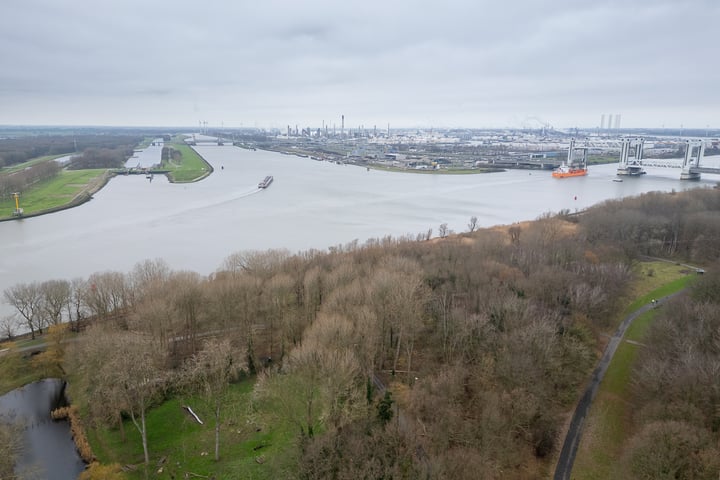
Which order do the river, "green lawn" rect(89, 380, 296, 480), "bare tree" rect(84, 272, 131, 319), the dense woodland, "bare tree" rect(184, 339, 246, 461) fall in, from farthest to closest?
"bare tree" rect(84, 272, 131, 319) → "bare tree" rect(184, 339, 246, 461) → the river → "green lawn" rect(89, 380, 296, 480) → the dense woodland

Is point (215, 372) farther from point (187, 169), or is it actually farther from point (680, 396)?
point (187, 169)

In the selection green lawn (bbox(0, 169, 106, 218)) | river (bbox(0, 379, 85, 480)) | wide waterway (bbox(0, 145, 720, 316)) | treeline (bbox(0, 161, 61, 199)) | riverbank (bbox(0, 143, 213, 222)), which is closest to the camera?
river (bbox(0, 379, 85, 480))

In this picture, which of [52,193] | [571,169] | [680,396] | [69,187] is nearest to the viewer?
[680,396]

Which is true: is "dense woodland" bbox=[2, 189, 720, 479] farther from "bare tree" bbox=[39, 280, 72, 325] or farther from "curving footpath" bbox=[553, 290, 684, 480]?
"curving footpath" bbox=[553, 290, 684, 480]

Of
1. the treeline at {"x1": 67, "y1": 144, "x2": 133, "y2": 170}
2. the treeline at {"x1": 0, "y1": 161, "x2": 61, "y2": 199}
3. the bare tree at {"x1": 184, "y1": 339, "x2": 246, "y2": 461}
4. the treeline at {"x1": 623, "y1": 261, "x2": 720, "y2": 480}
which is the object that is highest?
the treeline at {"x1": 67, "y1": 144, "x2": 133, "y2": 170}

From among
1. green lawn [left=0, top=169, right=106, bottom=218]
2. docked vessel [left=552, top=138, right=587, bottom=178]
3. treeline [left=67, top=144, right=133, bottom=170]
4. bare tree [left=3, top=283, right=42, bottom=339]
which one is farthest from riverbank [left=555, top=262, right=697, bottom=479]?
treeline [left=67, top=144, right=133, bottom=170]

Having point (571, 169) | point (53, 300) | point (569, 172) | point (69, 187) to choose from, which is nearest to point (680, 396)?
point (53, 300)
